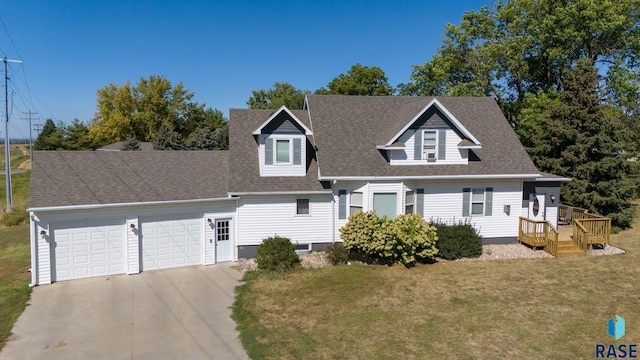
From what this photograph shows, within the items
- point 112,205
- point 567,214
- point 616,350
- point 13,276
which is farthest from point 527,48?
point 13,276

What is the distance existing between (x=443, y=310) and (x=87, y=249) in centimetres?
1350

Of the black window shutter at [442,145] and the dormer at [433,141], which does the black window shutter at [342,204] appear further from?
the black window shutter at [442,145]

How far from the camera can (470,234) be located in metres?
18.6

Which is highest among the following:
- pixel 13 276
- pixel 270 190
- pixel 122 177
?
pixel 122 177

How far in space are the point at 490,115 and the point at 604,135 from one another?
280 inches

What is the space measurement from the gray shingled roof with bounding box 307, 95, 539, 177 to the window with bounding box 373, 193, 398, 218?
987mm

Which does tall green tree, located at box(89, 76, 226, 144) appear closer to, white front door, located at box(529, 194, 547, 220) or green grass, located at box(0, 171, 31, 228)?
green grass, located at box(0, 171, 31, 228)

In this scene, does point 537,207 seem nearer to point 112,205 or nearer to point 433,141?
point 433,141

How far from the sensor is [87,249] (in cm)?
1594

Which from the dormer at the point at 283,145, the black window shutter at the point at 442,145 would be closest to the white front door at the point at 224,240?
the dormer at the point at 283,145

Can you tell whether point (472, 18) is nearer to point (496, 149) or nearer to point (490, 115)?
point (490, 115)

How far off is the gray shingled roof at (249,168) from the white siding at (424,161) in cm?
383

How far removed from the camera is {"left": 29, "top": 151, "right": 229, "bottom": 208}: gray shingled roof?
→ 51.4 ft

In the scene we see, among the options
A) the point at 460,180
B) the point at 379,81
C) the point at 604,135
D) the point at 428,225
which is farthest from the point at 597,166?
the point at 379,81
